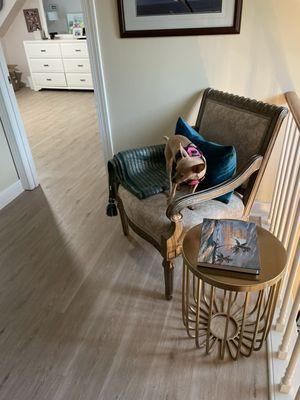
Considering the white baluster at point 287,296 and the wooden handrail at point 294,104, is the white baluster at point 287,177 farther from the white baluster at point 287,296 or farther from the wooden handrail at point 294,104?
the white baluster at point 287,296

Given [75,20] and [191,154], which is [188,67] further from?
[75,20]

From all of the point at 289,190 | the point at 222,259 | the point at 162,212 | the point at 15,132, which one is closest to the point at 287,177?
the point at 289,190

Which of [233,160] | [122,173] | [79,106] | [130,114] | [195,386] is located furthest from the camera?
[79,106]

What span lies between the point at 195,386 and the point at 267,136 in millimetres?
1283

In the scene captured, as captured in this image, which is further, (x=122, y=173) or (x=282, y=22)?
(x=122, y=173)

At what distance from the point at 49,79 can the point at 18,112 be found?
12.9ft

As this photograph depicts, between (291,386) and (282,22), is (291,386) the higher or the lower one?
the lower one

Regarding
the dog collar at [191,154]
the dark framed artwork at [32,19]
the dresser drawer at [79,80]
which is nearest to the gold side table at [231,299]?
the dog collar at [191,154]

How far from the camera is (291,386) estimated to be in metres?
1.26

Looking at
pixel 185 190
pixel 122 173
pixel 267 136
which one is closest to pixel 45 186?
pixel 122 173

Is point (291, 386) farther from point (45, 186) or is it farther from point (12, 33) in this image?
point (12, 33)

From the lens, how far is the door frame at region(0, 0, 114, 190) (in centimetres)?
214

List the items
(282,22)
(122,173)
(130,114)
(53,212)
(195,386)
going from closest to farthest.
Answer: (195,386)
(282,22)
(122,173)
(130,114)
(53,212)

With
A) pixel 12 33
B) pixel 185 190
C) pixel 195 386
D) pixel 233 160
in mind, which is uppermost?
pixel 12 33
